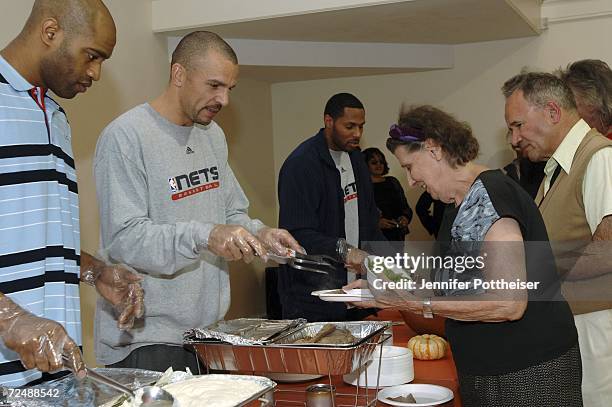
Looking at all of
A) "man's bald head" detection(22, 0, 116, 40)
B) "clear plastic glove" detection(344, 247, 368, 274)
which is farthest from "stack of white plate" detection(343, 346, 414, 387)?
"man's bald head" detection(22, 0, 116, 40)

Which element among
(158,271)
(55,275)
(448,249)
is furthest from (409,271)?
(55,275)

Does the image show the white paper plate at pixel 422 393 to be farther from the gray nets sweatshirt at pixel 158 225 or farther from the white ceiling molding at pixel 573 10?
the white ceiling molding at pixel 573 10

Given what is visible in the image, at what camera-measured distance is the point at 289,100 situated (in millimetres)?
5684

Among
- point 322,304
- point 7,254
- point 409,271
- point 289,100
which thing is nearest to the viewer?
point 7,254

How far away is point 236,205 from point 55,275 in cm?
72

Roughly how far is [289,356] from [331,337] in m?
0.14

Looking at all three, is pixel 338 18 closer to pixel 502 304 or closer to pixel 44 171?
pixel 502 304

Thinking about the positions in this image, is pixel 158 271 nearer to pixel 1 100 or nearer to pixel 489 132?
pixel 1 100

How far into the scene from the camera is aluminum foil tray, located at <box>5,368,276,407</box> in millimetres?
1172

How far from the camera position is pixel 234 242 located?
5.20ft

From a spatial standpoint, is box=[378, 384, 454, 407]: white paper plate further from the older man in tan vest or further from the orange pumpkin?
the older man in tan vest

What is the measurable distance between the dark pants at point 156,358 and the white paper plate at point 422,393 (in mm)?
462

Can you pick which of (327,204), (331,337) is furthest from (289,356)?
(327,204)

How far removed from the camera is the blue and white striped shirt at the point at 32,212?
1.32 m
